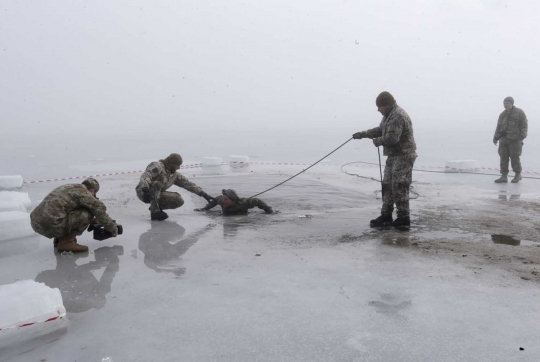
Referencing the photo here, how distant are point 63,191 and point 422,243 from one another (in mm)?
3984

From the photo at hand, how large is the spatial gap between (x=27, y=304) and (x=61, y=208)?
6.07 feet

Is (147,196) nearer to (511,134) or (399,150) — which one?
(399,150)

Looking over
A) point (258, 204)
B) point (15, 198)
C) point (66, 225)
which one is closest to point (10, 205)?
point (15, 198)

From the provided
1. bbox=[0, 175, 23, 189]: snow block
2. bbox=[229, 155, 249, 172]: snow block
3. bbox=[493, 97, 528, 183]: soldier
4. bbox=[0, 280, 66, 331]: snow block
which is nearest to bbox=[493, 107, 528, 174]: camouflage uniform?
bbox=[493, 97, 528, 183]: soldier

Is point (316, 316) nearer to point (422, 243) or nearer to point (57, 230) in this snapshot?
point (422, 243)

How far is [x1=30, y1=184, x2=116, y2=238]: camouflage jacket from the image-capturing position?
4.74 m

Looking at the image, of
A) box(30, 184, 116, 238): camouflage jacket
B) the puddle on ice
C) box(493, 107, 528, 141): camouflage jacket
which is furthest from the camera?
box(493, 107, 528, 141): camouflage jacket

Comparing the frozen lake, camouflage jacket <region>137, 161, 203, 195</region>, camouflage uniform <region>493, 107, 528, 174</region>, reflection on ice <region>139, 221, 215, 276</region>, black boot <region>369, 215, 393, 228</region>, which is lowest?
the frozen lake

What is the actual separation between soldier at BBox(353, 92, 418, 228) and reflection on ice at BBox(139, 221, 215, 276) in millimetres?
2511

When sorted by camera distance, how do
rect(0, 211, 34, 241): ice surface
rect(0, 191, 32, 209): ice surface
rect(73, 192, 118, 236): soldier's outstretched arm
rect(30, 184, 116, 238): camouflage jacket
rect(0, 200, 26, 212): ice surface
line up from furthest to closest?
rect(0, 191, 32, 209): ice surface, rect(0, 200, 26, 212): ice surface, rect(0, 211, 34, 241): ice surface, rect(73, 192, 118, 236): soldier's outstretched arm, rect(30, 184, 116, 238): camouflage jacket

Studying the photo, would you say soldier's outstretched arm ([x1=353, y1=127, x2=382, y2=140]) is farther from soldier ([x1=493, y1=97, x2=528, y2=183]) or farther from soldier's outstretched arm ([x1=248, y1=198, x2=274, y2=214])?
soldier ([x1=493, y1=97, x2=528, y2=183])

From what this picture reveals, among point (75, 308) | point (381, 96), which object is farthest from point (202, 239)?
point (381, 96)

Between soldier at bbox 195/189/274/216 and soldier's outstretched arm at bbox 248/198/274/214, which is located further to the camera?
soldier's outstretched arm at bbox 248/198/274/214

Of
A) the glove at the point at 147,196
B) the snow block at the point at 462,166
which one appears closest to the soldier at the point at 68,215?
the glove at the point at 147,196
